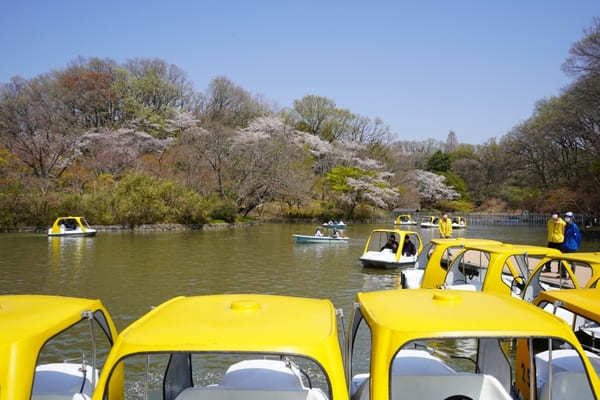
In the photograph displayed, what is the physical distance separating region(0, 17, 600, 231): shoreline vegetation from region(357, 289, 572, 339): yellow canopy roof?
3730 cm

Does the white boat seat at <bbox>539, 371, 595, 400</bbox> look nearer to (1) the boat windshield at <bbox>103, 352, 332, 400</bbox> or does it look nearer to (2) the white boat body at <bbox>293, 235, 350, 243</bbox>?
(1) the boat windshield at <bbox>103, 352, 332, 400</bbox>

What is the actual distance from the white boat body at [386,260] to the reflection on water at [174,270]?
30 centimetres

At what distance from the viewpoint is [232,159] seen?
5103 centimetres

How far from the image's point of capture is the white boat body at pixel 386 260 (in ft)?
61.6

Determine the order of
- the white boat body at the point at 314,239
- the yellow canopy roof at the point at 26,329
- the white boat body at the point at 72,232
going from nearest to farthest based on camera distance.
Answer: the yellow canopy roof at the point at 26,329
the white boat body at the point at 314,239
the white boat body at the point at 72,232

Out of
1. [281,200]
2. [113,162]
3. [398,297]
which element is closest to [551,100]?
[281,200]

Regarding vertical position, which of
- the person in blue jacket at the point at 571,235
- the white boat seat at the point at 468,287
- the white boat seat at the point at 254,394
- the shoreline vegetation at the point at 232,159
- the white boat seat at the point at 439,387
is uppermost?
the shoreline vegetation at the point at 232,159

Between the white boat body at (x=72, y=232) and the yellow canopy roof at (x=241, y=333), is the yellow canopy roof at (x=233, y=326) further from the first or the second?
the white boat body at (x=72, y=232)

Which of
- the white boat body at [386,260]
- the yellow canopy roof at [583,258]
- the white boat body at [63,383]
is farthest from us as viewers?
the white boat body at [386,260]

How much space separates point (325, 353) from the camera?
3.08m

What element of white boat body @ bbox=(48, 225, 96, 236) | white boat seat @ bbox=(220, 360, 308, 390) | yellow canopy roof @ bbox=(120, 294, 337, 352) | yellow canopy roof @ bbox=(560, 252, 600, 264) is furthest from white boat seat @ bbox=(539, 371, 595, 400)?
white boat body @ bbox=(48, 225, 96, 236)

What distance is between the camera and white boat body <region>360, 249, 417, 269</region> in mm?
18766

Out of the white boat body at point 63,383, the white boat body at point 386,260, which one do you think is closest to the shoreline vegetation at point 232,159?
the white boat body at point 386,260

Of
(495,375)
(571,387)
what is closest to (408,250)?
(495,375)
